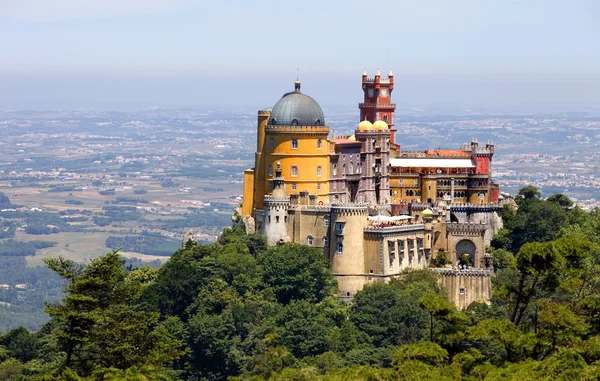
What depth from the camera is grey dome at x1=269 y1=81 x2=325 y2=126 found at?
10662cm

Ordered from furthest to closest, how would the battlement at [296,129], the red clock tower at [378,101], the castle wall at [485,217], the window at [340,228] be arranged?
the red clock tower at [378,101]
the castle wall at [485,217]
the battlement at [296,129]
the window at [340,228]

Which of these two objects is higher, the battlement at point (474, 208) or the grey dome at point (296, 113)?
the grey dome at point (296, 113)

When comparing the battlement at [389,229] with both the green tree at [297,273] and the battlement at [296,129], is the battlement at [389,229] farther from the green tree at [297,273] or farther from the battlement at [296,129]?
the battlement at [296,129]

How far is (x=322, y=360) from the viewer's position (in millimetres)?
86875

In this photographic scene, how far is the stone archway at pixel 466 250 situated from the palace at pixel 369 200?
0.08 m

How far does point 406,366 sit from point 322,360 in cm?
2182

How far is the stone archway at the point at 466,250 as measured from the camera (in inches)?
4067

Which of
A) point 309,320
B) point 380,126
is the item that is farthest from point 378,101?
point 309,320

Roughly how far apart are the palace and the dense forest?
174 centimetres

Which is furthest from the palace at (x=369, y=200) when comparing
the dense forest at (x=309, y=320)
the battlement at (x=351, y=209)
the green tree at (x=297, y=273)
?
the dense forest at (x=309, y=320)

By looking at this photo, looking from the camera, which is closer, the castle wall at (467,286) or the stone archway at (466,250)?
the castle wall at (467,286)

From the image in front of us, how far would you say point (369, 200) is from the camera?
365 ft

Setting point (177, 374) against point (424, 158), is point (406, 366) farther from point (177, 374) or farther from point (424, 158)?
point (424, 158)

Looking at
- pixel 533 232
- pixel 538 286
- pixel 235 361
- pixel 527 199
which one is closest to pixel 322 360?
pixel 235 361
